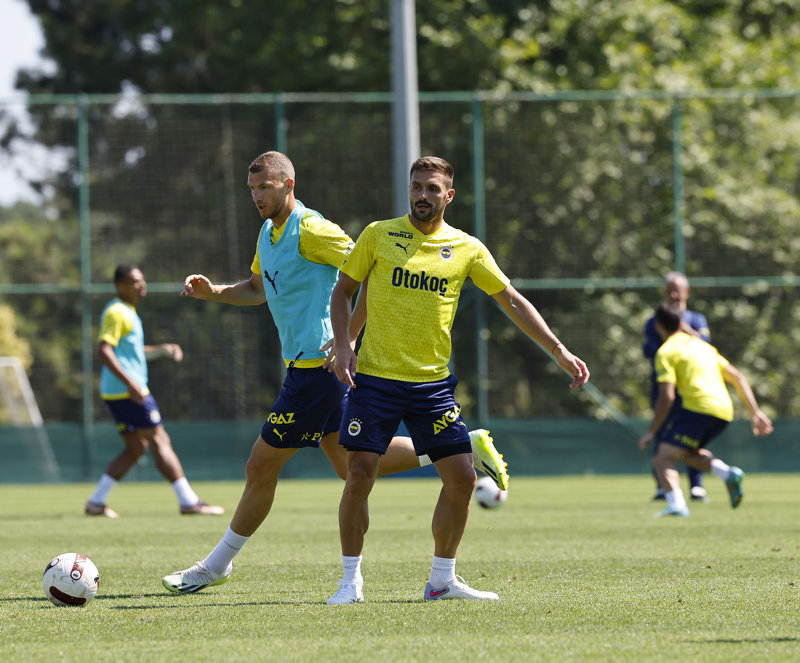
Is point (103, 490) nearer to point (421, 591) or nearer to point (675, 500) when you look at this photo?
point (675, 500)

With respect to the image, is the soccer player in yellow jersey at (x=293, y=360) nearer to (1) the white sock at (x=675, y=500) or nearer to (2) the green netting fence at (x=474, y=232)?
(1) the white sock at (x=675, y=500)

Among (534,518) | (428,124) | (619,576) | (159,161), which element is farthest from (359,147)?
(619,576)

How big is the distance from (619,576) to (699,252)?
1417 centimetres

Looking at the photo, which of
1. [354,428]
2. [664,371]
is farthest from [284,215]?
[664,371]

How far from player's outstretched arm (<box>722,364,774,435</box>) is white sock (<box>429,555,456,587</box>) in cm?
465

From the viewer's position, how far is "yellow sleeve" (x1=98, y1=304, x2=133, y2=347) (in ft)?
39.3

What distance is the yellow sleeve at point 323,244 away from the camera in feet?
22.0

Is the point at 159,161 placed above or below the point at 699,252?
above

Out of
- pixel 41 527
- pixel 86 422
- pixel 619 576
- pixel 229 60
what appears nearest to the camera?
pixel 619 576

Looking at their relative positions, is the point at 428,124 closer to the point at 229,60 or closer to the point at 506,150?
the point at 506,150

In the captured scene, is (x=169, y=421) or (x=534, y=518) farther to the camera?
(x=169, y=421)

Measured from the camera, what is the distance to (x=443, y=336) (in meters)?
6.44

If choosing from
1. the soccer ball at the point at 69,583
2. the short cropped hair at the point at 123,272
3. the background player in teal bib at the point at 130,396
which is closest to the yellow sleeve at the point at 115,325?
the background player in teal bib at the point at 130,396

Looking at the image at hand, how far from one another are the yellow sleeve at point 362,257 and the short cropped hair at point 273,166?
62 cm
